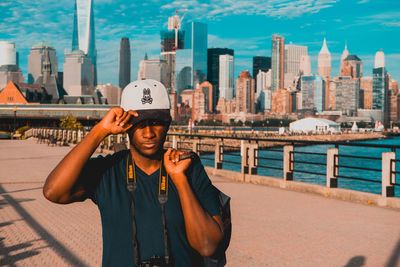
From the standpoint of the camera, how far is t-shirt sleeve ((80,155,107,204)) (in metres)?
2.54

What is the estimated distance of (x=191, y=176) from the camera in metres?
2.49

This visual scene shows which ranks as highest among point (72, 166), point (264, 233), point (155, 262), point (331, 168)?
point (72, 166)

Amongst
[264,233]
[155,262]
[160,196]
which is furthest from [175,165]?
[264,233]

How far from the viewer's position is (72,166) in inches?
96.3

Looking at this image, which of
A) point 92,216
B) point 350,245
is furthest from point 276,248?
point 92,216

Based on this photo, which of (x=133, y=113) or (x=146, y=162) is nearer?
(x=133, y=113)

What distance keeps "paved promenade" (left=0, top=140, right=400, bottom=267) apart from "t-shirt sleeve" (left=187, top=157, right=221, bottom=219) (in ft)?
14.3

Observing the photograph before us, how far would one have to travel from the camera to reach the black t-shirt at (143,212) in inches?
94.5

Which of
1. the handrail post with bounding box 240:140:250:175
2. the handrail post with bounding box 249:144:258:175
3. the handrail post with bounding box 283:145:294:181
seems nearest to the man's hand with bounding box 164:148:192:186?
the handrail post with bounding box 283:145:294:181

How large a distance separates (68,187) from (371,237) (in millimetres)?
6938

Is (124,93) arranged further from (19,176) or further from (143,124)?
(19,176)

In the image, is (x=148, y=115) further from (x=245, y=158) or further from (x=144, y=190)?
(x=245, y=158)

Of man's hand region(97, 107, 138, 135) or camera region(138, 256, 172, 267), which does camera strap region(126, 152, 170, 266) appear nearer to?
camera region(138, 256, 172, 267)

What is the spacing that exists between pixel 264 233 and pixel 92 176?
6446 mm
